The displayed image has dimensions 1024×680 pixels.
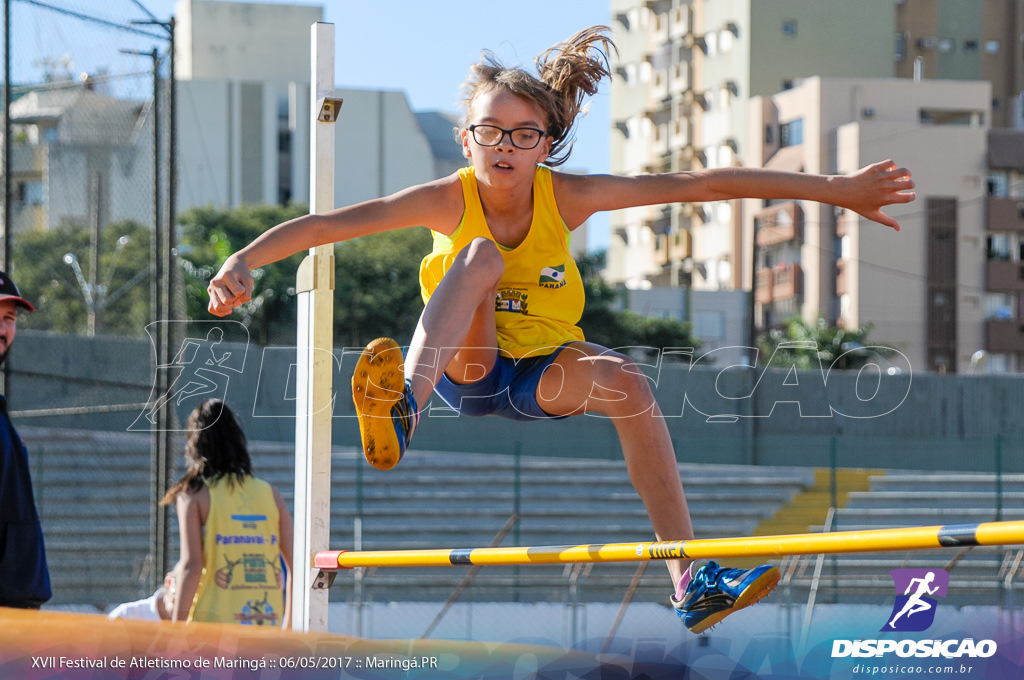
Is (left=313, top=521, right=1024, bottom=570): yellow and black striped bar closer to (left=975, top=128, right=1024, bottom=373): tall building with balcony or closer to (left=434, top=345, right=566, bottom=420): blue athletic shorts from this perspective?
(left=434, top=345, right=566, bottom=420): blue athletic shorts

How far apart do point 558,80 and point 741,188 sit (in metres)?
0.65

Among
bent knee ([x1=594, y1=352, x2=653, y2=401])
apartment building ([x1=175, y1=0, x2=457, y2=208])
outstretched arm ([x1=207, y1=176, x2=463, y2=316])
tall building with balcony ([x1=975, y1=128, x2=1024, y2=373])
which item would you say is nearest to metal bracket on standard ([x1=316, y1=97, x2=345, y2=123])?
outstretched arm ([x1=207, y1=176, x2=463, y2=316])

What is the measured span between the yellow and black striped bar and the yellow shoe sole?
1.35 feet

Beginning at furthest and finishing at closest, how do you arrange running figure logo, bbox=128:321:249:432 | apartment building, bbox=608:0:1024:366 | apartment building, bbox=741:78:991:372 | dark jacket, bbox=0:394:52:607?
apartment building, bbox=608:0:1024:366 < apartment building, bbox=741:78:991:372 < running figure logo, bbox=128:321:249:432 < dark jacket, bbox=0:394:52:607

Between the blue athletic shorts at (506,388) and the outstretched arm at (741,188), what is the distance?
452mm

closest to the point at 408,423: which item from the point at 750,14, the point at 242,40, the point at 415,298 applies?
the point at 415,298

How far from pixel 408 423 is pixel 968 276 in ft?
125

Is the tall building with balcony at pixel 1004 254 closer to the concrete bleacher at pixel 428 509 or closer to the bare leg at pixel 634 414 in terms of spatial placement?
the concrete bleacher at pixel 428 509

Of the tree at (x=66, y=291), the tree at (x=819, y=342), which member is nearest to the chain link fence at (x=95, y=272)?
the tree at (x=66, y=291)

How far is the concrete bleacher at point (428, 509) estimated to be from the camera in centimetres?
1177

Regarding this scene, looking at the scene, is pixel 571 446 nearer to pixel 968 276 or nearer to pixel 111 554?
pixel 111 554

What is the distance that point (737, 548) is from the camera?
2.66 metres

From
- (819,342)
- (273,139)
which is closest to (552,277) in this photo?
(819,342)

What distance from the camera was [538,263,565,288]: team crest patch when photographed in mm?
3572
